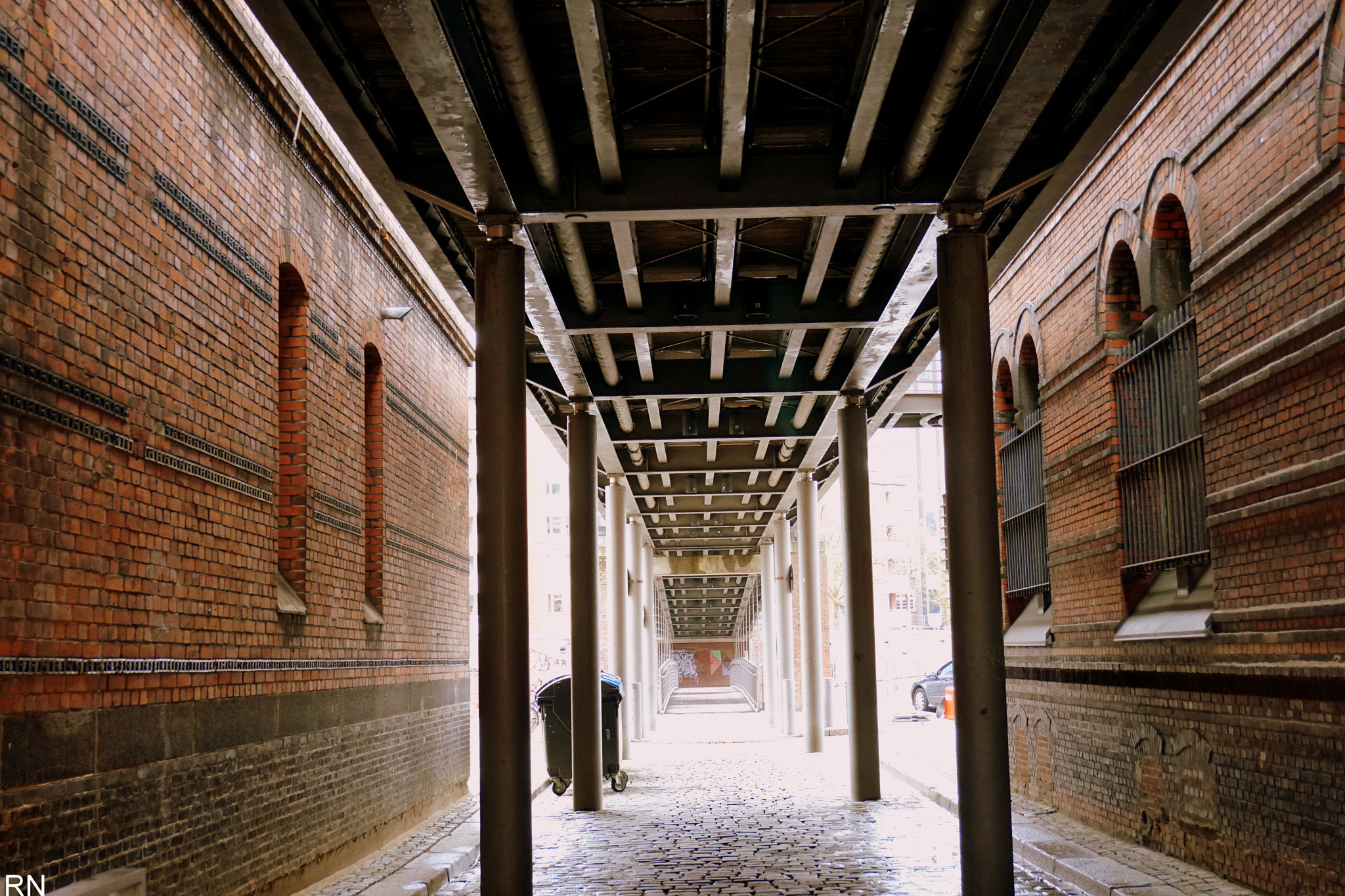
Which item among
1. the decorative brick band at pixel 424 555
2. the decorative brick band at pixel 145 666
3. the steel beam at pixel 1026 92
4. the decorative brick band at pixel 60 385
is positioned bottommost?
the decorative brick band at pixel 145 666

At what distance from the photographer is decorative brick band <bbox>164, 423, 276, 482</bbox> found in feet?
22.5

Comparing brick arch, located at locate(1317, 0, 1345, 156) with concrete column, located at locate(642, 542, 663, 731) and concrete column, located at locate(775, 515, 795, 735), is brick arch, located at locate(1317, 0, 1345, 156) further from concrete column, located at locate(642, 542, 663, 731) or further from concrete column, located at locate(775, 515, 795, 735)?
concrete column, located at locate(642, 542, 663, 731)

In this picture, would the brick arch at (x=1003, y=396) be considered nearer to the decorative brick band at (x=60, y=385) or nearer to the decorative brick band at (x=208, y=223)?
the decorative brick band at (x=208, y=223)

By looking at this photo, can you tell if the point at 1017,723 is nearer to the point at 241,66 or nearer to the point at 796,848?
the point at 796,848

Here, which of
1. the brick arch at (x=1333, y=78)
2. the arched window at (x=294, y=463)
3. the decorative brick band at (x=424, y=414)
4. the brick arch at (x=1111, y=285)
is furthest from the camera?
the decorative brick band at (x=424, y=414)

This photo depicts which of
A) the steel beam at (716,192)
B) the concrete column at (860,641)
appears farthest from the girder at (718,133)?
the concrete column at (860,641)

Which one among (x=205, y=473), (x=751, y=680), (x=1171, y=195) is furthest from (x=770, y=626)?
(x=205, y=473)

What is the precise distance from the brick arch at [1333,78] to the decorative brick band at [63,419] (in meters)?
6.72

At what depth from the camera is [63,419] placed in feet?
18.1

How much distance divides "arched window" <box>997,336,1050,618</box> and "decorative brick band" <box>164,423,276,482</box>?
8108 millimetres

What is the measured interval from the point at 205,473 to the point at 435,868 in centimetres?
403

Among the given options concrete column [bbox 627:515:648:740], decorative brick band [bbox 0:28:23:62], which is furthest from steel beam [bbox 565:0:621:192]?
concrete column [bbox 627:515:648:740]

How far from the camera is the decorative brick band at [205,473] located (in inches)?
259

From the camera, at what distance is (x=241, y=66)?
7980mm
